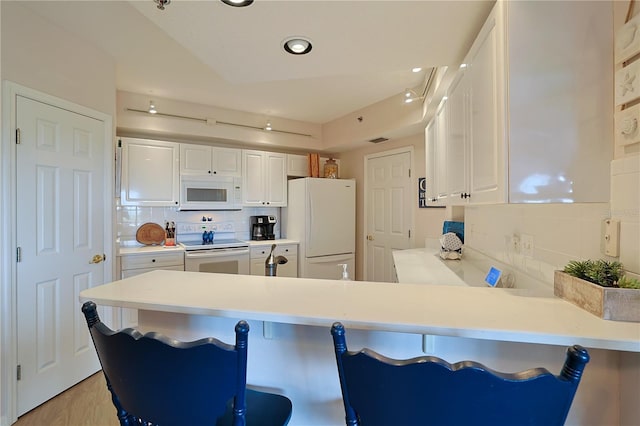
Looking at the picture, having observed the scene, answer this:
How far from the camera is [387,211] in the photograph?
12.8 ft

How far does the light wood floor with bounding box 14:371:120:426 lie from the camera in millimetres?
1795

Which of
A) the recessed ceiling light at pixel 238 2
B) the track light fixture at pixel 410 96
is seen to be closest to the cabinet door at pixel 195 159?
the track light fixture at pixel 410 96

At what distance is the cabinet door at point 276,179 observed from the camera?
13.5ft

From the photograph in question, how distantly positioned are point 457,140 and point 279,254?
280 cm

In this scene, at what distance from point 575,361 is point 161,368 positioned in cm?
81

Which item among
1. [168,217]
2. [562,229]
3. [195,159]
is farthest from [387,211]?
[168,217]

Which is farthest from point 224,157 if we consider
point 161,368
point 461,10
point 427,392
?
point 427,392

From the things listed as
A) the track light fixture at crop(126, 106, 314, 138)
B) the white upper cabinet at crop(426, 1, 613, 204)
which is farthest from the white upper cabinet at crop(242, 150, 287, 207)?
the white upper cabinet at crop(426, 1, 613, 204)

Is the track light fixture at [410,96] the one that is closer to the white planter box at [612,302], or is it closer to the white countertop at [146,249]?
the white planter box at [612,302]

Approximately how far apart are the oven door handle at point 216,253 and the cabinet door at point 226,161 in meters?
0.99

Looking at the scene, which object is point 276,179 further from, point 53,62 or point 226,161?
point 53,62

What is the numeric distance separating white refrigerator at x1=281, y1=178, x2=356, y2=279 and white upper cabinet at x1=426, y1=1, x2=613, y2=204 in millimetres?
2971

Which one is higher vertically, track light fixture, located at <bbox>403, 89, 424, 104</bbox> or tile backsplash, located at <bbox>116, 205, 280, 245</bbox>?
track light fixture, located at <bbox>403, 89, 424, 104</bbox>

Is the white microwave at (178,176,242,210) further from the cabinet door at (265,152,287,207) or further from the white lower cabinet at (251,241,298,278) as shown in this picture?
the white lower cabinet at (251,241,298,278)
